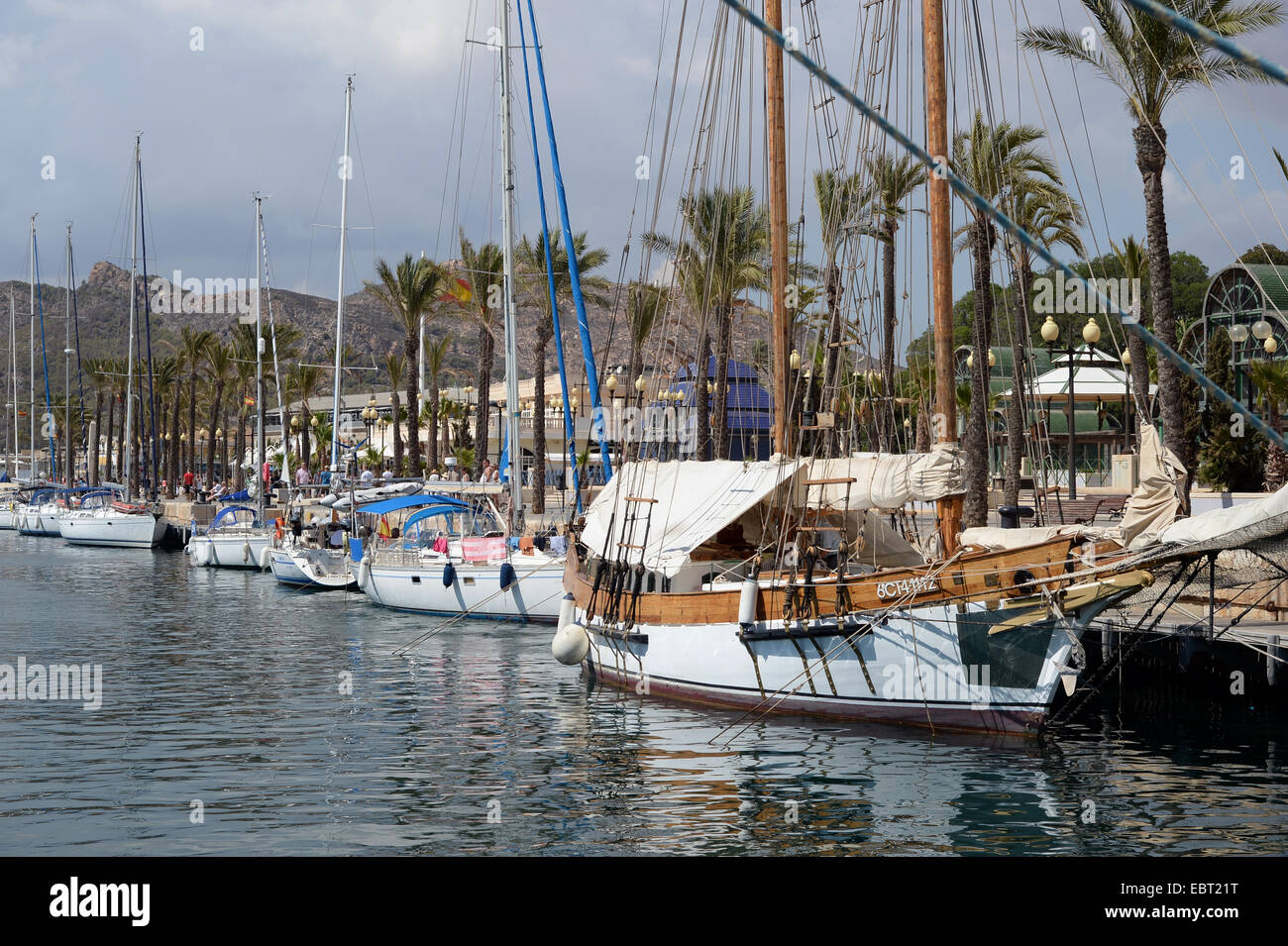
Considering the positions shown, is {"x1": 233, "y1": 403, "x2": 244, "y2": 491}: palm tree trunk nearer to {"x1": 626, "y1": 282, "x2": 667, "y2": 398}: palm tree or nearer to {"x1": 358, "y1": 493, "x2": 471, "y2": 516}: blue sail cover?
{"x1": 626, "y1": 282, "x2": 667, "y2": 398}: palm tree

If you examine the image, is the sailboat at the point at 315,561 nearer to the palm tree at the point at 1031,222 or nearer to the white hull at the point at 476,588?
the white hull at the point at 476,588

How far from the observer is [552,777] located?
52.6 feet

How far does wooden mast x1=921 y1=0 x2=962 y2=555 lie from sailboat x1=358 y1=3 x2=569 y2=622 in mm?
13995

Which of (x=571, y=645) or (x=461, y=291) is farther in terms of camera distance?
(x=461, y=291)

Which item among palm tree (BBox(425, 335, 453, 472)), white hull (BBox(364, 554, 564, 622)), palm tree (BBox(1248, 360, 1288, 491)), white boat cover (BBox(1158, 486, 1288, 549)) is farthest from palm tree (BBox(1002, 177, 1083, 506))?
palm tree (BBox(425, 335, 453, 472))

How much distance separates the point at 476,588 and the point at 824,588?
17334 mm

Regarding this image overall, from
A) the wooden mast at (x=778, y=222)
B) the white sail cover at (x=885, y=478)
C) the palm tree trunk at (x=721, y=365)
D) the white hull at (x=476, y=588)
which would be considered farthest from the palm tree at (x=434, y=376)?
the white sail cover at (x=885, y=478)

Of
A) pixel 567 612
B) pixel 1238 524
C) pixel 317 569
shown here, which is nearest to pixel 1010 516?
pixel 1238 524

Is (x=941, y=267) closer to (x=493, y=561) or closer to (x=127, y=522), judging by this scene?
(x=493, y=561)

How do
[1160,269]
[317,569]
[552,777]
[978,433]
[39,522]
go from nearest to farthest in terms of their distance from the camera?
[552,777] → [1160,269] → [978,433] → [317,569] → [39,522]

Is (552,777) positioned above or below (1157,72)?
below

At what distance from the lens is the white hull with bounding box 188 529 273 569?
2078 inches


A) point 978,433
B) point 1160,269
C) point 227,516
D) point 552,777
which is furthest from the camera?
point 227,516

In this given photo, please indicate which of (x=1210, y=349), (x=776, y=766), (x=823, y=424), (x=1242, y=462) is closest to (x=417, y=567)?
(x=823, y=424)
